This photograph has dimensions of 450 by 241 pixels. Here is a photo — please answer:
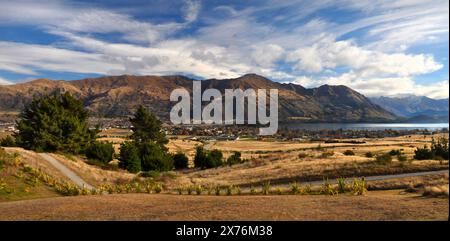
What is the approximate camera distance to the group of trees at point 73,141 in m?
52.7

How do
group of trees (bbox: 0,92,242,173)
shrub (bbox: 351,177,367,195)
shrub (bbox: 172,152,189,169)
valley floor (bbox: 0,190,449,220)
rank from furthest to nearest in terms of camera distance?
shrub (bbox: 172,152,189,169)
group of trees (bbox: 0,92,242,173)
shrub (bbox: 351,177,367,195)
valley floor (bbox: 0,190,449,220)

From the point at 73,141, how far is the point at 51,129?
382 cm

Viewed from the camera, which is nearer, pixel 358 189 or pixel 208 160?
pixel 358 189

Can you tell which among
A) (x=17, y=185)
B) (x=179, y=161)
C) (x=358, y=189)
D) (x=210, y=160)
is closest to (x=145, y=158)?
(x=179, y=161)

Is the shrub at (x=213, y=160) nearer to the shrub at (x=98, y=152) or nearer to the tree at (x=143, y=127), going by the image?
the shrub at (x=98, y=152)

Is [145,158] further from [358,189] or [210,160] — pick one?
[358,189]

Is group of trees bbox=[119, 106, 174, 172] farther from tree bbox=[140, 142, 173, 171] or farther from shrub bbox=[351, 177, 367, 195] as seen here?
shrub bbox=[351, 177, 367, 195]

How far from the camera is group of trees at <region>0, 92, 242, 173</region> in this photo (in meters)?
52.7

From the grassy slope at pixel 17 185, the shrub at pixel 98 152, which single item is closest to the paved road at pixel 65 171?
the grassy slope at pixel 17 185

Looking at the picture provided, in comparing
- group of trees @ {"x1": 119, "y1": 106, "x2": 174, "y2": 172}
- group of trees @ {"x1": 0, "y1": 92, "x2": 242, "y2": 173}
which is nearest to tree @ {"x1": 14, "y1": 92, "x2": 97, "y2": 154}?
group of trees @ {"x1": 0, "y1": 92, "x2": 242, "y2": 173}

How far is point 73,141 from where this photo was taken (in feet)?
181

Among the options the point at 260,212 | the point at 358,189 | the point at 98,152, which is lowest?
the point at 98,152
